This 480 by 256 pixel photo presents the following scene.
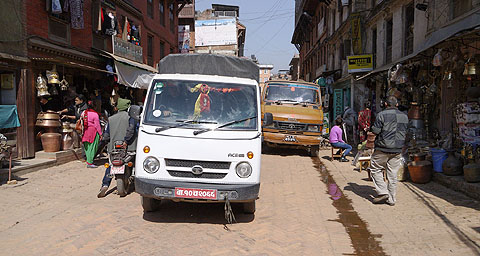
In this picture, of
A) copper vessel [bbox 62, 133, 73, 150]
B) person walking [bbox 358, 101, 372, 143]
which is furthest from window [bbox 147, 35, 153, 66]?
person walking [bbox 358, 101, 372, 143]

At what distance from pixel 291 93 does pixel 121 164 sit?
8.16 metres

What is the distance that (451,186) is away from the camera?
7.58 metres

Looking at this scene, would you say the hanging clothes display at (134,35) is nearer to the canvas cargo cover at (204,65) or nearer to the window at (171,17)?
the window at (171,17)

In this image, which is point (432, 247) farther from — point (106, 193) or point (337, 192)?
point (106, 193)

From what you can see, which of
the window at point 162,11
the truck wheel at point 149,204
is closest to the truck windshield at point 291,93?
the truck wheel at point 149,204

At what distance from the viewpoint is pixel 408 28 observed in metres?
14.0

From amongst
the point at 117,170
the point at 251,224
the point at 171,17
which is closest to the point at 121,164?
the point at 117,170

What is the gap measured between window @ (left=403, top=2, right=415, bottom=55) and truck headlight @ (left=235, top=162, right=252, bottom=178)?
1096cm

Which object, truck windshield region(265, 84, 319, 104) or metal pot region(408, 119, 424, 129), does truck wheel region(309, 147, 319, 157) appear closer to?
truck windshield region(265, 84, 319, 104)

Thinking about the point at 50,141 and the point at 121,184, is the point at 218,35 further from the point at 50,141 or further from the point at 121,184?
the point at 121,184

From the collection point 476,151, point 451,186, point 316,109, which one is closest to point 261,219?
point 451,186

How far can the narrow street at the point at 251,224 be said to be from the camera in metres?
4.55

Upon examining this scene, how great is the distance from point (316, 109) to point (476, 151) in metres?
5.97

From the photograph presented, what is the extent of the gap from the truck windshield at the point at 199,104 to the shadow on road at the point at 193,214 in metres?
1.44
